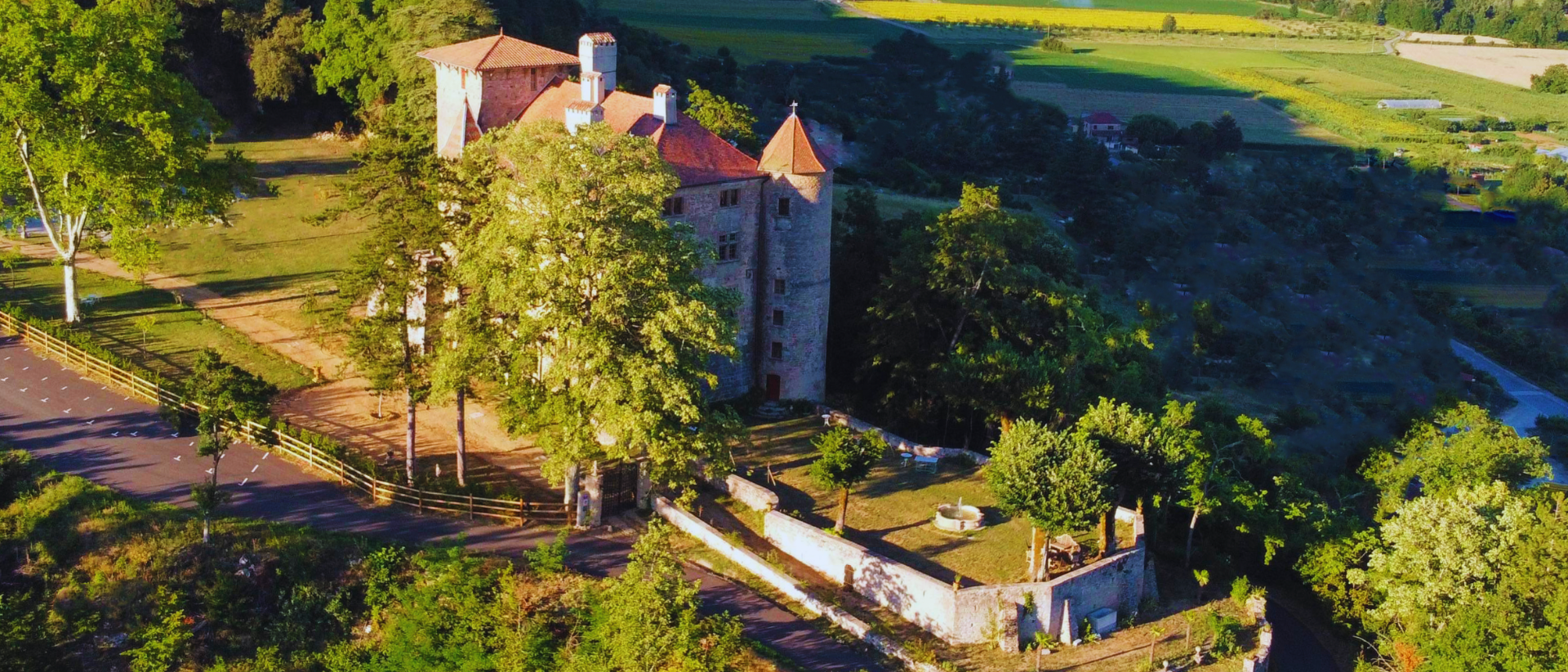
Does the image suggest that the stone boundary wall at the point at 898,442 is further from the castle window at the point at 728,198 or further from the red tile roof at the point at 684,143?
the red tile roof at the point at 684,143

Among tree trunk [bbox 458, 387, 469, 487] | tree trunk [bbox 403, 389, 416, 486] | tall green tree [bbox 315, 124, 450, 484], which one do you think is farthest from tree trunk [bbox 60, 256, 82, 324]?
tree trunk [bbox 458, 387, 469, 487]

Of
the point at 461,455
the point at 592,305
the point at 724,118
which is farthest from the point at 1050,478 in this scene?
the point at 724,118

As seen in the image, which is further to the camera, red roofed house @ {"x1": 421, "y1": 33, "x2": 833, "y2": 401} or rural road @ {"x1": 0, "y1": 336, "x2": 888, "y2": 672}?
red roofed house @ {"x1": 421, "y1": 33, "x2": 833, "y2": 401}

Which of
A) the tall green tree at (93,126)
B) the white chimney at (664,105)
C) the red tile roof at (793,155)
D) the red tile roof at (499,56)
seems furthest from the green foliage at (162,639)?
the red tile roof at (499,56)

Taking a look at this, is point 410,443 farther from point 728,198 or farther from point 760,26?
point 760,26

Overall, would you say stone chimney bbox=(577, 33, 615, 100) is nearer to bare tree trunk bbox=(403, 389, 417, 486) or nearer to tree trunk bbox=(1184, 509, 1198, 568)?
bare tree trunk bbox=(403, 389, 417, 486)
